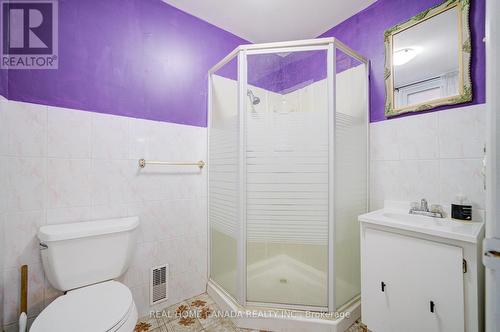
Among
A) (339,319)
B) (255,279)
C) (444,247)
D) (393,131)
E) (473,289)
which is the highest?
(393,131)

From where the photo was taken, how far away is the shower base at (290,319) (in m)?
1.39

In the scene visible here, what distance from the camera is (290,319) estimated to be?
141 cm

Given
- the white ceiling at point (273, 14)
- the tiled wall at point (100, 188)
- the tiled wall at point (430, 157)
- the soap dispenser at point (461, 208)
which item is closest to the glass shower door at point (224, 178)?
the tiled wall at point (100, 188)

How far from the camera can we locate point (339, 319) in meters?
1.40

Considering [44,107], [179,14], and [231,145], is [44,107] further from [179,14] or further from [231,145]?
[179,14]

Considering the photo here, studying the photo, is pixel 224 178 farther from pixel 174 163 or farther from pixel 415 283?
pixel 415 283

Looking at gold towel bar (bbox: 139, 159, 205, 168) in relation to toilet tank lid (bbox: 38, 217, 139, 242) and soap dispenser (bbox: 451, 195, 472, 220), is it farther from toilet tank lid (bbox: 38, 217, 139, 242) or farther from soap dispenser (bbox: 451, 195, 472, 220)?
soap dispenser (bbox: 451, 195, 472, 220)

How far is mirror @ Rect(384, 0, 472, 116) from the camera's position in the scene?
131 cm

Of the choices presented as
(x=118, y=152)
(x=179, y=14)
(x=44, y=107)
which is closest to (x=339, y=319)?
(x=118, y=152)

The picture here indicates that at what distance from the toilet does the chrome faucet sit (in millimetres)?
1775

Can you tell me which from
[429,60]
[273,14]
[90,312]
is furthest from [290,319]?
[273,14]

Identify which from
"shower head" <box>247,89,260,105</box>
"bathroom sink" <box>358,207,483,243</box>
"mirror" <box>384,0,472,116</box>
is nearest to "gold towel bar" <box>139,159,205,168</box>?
"shower head" <box>247,89,260,105</box>

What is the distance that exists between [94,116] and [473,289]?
7.40 ft

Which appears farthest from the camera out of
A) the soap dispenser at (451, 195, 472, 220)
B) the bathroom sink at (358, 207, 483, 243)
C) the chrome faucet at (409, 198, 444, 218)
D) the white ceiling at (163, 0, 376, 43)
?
the white ceiling at (163, 0, 376, 43)
